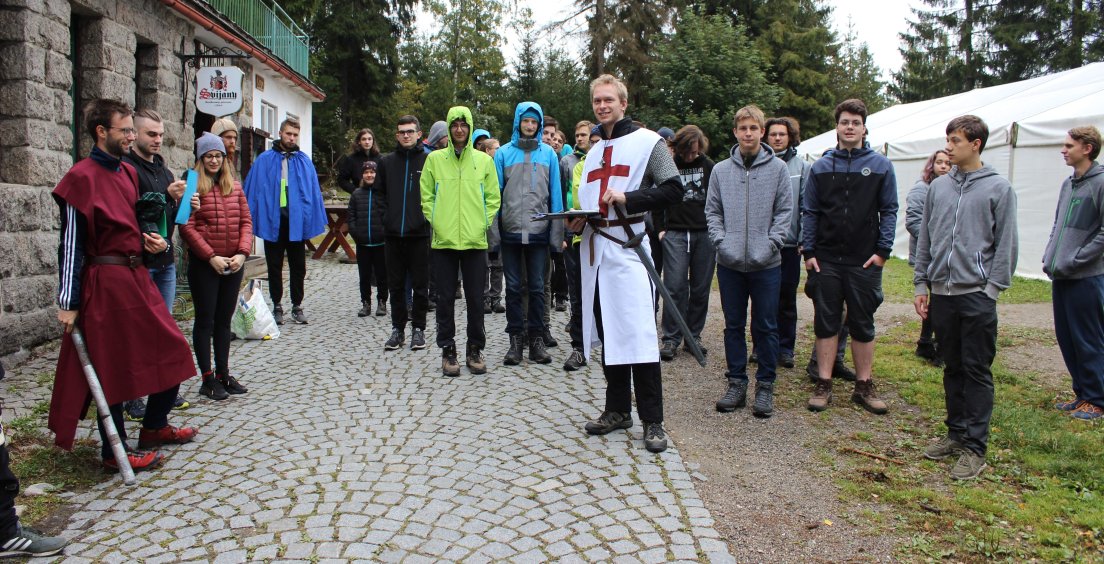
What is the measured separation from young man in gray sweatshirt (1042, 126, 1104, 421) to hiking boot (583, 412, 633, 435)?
306 centimetres

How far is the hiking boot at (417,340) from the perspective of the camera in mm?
7484

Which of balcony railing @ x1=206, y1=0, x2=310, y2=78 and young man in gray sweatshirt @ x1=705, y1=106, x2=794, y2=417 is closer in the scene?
young man in gray sweatshirt @ x1=705, y1=106, x2=794, y2=417

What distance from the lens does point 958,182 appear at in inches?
181

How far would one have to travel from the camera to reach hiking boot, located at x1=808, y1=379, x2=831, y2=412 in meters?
5.57

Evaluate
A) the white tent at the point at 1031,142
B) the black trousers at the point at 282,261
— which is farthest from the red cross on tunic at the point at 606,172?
the white tent at the point at 1031,142

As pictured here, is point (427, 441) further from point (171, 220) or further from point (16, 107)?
point (16, 107)

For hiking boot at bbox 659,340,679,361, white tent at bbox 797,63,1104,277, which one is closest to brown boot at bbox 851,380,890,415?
hiking boot at bbox 659,340,679,361

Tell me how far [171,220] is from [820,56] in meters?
34.3

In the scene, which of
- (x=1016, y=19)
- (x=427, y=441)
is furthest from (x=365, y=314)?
(x=1016, y=19)

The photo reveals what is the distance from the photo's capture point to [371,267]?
9.34 m

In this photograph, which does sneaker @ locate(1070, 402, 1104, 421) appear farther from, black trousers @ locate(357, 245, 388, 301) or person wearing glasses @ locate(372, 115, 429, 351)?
black trousers @ locate(357, 245, 388, 301)

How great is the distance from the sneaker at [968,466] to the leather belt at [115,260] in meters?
4.49


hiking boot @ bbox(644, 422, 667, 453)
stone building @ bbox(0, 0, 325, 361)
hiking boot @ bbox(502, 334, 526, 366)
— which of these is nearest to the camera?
hiking boot @ bbox(644, 422, 667, 453)

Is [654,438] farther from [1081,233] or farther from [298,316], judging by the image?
[298,316]
